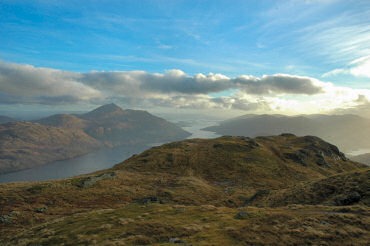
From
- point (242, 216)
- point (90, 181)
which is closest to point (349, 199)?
point (242, 216)

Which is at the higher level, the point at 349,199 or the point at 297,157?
the point at 349,199

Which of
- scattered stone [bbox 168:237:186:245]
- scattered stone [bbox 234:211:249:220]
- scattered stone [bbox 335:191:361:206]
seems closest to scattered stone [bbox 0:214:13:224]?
scattered stone [bbox 168:237:186:245]

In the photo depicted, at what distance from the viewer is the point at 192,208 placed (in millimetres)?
30344

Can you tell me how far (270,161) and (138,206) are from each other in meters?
69.3

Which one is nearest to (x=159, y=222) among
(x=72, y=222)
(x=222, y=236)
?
(x=222, y=236)

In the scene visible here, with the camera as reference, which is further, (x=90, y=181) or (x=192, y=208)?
(x=90, y=181)

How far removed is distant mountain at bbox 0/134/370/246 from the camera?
747 inches

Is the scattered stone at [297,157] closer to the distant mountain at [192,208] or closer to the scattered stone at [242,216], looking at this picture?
the distant mountain at [192,208]

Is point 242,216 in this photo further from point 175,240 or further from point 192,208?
point 175,240

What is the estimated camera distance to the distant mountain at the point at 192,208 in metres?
19.0

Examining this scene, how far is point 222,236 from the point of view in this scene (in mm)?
18609

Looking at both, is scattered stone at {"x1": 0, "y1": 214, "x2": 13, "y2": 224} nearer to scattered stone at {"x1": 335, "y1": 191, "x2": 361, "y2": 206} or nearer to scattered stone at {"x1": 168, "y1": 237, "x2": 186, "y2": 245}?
scattered stone at {"x1": 168, "y1": 237, "x2": 186, "y2": 245}

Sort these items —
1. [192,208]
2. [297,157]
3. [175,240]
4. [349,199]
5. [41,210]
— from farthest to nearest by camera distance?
1. [297,157]
2. [41,210]
3. [192,208]
4. [349,199]
5. [175,240]

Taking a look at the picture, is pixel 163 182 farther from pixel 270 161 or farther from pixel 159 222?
pixel 270 161
